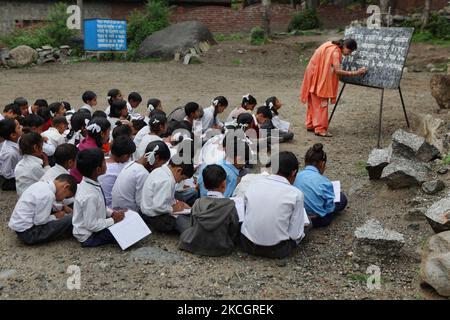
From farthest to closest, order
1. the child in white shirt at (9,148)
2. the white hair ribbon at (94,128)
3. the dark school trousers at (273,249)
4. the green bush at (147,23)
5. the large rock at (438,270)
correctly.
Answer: the green bush at (147,23) → the child in white shirt at (9,148) → the white hair ribbon at (94,128) → the dark school trousers at (273,249) → the large rock at (438,270)

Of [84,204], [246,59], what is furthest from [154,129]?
[246,59]

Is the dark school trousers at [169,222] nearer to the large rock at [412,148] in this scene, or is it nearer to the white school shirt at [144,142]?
the white school shirt at [144,142]

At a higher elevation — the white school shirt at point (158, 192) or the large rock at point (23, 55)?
the large rock at point (23, 55)

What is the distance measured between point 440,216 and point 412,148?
177 centimetres

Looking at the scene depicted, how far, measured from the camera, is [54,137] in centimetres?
589

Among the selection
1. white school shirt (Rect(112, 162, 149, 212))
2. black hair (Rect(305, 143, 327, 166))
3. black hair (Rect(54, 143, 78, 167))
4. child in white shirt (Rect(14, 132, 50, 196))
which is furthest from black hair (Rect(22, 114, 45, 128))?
black hair (Rect(305, 143, 327, 166))

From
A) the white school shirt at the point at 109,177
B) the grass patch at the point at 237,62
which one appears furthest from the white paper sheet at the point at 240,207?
the grass patch at the point at 237,62

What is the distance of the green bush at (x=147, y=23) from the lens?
18.6m

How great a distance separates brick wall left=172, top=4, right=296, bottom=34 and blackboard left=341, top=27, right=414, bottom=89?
1420 centimetres

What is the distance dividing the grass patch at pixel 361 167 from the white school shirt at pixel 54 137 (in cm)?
357

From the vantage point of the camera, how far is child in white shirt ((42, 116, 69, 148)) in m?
5.87

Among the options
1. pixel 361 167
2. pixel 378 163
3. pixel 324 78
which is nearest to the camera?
pixel 378 163

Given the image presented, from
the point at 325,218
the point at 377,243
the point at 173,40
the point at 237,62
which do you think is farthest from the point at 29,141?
the point at 173,40

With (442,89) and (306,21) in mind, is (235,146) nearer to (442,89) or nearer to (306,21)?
(442,89)
